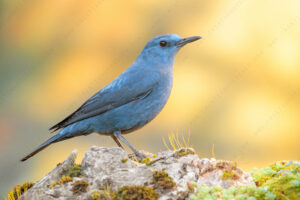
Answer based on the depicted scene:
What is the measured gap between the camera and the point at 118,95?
6824 mm

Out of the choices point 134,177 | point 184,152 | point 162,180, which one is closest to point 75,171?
point 134,177

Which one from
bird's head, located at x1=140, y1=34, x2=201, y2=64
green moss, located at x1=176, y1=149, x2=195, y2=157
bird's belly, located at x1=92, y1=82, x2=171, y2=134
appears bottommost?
green moss, located at x1=176, y1=149, x2=195, y2=157

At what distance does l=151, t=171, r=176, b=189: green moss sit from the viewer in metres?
4.65

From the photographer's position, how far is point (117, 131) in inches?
262

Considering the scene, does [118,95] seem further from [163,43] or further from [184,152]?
[184,152]

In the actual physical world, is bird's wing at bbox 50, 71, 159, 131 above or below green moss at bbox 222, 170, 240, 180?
above

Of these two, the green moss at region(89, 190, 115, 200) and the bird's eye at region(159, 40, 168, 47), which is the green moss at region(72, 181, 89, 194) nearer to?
the green moss at region(89, 190, 115, 200)

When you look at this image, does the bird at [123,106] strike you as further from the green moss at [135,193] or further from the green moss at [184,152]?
the green moss at [135,193]

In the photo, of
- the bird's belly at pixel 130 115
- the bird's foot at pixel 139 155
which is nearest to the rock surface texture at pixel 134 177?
the bird's foot at pixel 139 155

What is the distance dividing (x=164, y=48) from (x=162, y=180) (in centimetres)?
323

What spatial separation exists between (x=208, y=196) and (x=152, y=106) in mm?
2439

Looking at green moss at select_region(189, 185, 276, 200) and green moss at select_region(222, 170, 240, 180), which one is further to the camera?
green moss at select_region(222, 170, 240, 180)

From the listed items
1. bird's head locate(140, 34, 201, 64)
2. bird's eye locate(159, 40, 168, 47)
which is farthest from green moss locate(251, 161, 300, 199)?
bird's eye locate(159, 40, 168, 47)

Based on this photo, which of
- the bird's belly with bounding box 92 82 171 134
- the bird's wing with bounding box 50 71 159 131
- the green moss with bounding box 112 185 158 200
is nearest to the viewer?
the green moss with bounding box 112 185 158 200
